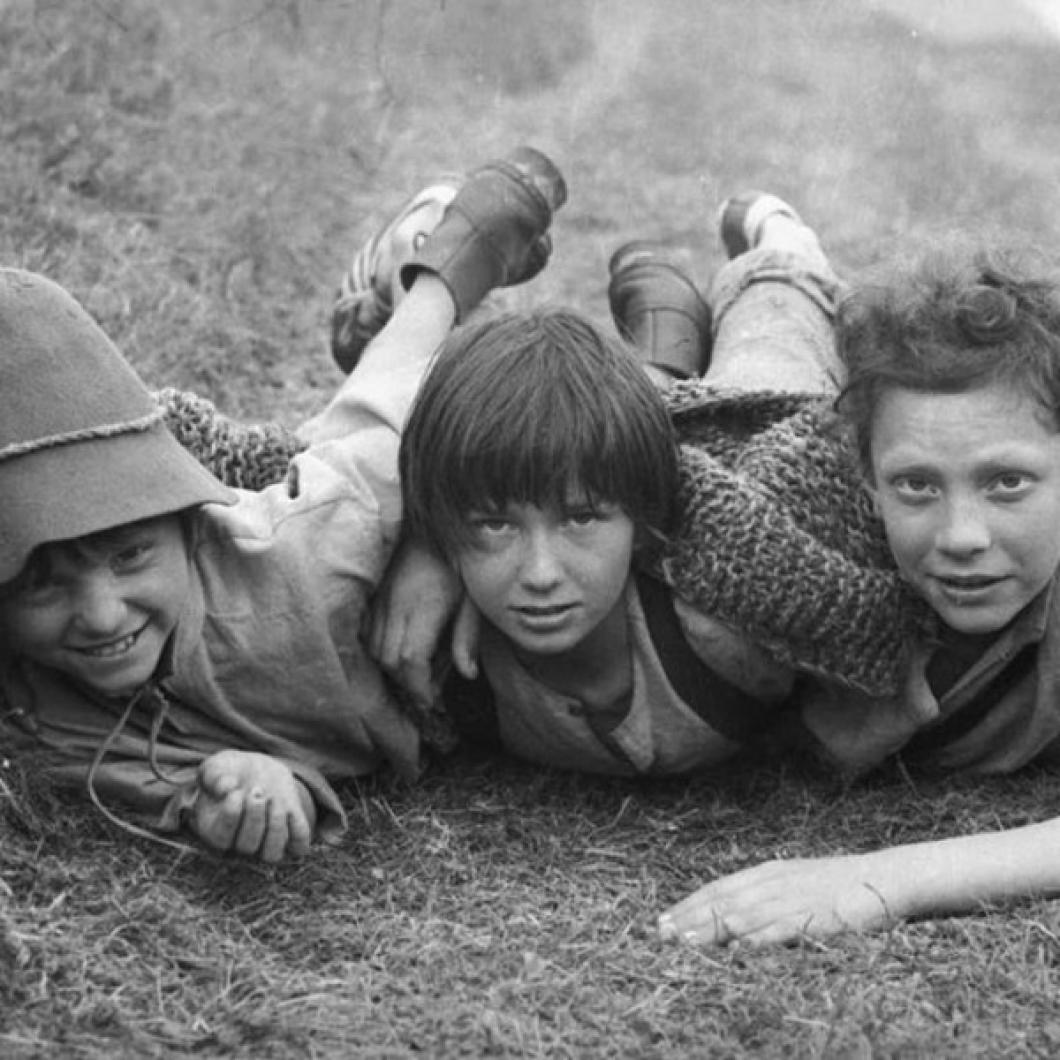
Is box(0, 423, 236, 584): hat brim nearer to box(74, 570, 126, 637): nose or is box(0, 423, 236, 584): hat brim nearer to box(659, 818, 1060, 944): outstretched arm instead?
box(74, 570, 126, 637): nose

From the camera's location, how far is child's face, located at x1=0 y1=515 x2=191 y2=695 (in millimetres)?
3203

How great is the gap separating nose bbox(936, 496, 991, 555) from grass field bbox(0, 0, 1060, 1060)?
639 millimetres

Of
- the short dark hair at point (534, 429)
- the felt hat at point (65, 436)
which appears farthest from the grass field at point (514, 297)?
the short dark hair at point (534, 429)

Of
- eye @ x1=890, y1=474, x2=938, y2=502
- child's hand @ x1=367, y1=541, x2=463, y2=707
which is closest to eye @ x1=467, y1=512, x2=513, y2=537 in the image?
child's hand @ x1=367, y1=541, x2=463, y2=707

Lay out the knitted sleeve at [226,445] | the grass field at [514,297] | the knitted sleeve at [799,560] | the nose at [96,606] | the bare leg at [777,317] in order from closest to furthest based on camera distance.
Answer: the grass field at [514,297]
the nose at [96,606]
the knitted sleeve at [799,560]
the knitted sleeve at [226,445]
the bare leg at [777,317]

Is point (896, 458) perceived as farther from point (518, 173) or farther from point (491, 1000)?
point (518, 173)

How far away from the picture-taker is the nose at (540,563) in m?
3.34

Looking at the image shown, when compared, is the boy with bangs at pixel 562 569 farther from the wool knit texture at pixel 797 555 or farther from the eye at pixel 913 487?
the eye at pixel 913 487

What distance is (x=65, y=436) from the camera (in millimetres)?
3143

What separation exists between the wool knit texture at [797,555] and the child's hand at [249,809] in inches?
32.9

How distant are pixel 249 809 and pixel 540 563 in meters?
0.68

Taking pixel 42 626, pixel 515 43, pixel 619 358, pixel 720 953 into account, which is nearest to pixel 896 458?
pixel 619 358

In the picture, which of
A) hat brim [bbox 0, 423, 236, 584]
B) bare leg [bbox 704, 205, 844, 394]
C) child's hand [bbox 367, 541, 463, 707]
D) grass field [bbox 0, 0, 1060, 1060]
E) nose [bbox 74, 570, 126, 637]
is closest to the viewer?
grass field [bbox 0, 0, 1060, 1060]

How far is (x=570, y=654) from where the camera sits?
12.1 ft
